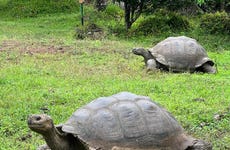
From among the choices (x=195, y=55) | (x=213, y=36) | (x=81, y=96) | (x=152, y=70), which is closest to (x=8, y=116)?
(x=81, y=96)

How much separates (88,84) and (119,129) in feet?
13.4

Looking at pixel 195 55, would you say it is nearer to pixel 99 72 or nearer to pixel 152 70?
pixel 152 70

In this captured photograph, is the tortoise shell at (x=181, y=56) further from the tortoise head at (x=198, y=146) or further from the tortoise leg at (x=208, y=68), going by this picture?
the tortoise head at (x=198, y=146)

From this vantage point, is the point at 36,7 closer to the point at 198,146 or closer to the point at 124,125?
the point at 198,146

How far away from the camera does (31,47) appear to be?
12.1 metres

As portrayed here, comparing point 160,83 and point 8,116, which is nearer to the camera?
point 8,116

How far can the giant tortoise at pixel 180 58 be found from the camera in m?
9.62

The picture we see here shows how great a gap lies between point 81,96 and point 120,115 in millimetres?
3105

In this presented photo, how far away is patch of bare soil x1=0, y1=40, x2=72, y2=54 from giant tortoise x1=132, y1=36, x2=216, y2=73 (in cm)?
279

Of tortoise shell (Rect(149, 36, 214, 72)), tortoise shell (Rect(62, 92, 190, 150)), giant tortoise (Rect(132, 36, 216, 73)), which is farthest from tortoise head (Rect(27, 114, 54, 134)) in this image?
tortoise shell (Rect(149, 36, 214, 72))

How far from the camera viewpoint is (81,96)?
288 inches

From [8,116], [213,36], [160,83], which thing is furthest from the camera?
[213,36]

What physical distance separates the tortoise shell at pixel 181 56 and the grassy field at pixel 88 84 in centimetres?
40

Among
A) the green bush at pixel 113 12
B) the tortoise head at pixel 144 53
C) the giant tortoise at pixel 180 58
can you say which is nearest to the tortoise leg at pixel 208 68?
the giant tortoise at pixel 180 58
